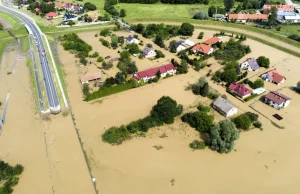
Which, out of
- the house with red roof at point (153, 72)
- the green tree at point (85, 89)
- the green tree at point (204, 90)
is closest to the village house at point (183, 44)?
the house with red roof at point (153, 72)

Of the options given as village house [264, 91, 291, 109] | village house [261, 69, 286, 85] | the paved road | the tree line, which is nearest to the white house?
village house [261, 69, 286, 85]

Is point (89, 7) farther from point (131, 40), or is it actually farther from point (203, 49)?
point (203, 49)

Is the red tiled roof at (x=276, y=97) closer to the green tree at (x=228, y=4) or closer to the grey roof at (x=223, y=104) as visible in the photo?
the grey roof at (x=223, y=104)

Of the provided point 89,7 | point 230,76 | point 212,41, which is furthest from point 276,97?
point 89,7

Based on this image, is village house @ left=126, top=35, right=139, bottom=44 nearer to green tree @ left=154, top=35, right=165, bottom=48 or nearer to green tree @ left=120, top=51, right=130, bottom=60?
green tree @ left=154, top=35, right=165, bottom=48

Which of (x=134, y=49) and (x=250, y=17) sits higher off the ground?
(x=250, y=17)

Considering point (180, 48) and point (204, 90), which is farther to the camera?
point (180, 48)

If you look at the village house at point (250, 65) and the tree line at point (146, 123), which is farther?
the village house at point (250, 65)
